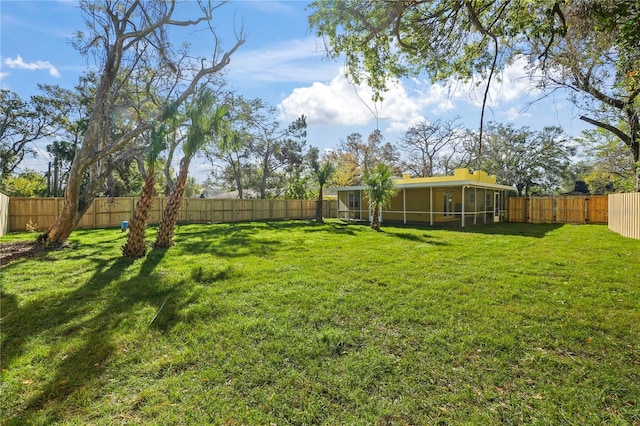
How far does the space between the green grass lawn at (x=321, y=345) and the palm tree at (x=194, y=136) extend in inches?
102

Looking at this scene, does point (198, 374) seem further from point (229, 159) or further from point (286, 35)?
point (229, 159)

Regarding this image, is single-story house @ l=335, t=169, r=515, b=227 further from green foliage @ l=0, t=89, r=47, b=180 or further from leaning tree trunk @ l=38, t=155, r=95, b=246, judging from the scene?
green foliage @ l=0, t=89, r=47, b=180

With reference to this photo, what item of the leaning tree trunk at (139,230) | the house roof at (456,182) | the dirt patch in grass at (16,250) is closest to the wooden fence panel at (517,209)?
the house roof at (456,182)

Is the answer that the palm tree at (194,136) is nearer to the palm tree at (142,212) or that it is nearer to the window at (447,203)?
the palm tree at (142,212)

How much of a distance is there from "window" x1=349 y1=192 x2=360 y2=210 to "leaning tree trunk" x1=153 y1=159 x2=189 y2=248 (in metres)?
14.4

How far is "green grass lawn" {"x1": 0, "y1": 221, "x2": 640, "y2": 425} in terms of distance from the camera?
2.40m

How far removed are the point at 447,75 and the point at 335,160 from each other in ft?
94.5

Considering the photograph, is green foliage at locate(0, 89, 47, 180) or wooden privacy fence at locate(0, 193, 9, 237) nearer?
wooden privacy fence at locate(0, 193, 9, 237)

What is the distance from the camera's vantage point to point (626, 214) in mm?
11016

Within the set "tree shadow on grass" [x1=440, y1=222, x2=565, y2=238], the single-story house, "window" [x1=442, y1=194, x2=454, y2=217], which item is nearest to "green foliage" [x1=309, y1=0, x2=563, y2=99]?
"tree shadow on grass" [x1=440, y1=222, x2=565, y2=238]

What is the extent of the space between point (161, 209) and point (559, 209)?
23298 mm

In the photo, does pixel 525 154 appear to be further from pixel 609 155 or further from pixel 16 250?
pixel 16 250

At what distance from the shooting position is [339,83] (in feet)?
17.0

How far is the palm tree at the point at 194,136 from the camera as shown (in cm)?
828
